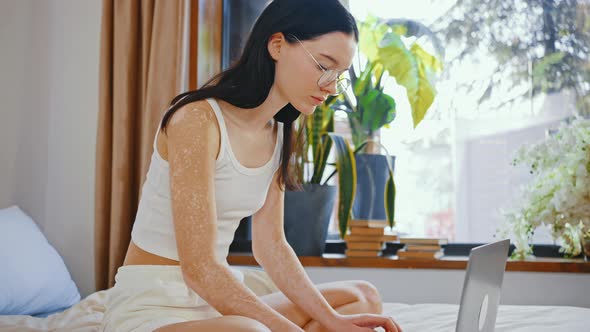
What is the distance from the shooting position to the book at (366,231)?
2.54m

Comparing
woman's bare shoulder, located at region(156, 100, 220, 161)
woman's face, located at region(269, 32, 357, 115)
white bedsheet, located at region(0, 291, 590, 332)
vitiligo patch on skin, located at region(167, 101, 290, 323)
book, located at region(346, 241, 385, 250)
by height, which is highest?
woman's face, located at region(269, 32, 357, 115)

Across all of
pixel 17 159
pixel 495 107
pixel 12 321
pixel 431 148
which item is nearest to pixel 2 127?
pixel 17 159

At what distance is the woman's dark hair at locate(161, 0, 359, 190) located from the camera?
4.20 feet

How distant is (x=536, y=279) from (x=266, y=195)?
A: 1.36 metres

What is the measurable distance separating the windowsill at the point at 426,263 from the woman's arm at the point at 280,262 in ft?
3.49

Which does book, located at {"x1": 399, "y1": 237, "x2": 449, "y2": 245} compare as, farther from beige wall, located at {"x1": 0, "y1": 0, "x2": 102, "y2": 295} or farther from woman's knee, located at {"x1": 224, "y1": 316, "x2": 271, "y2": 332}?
woman's knee, located at {"x1": 224, "y1": 316, "x2": 271, "y2": 332}

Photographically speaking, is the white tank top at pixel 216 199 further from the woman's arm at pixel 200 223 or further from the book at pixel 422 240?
the book at pixel 422 240

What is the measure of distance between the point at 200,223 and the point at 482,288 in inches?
19.8

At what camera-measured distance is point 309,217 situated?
8.43 ft

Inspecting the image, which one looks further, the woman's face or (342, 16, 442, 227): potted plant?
(342, 16, 442, 227): potted plant

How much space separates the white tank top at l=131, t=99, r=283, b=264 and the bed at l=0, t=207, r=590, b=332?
41 cm

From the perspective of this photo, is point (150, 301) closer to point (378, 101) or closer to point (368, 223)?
point (368, 223)

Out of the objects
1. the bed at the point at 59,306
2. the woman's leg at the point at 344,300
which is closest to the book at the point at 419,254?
the bed at the point at 59,306

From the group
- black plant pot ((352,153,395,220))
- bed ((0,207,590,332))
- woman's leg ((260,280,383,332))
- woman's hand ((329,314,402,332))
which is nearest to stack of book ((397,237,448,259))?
black plant pot ((352,153,395,220))
